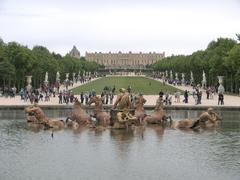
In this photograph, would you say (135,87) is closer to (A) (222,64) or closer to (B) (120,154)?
(A) (222,64)

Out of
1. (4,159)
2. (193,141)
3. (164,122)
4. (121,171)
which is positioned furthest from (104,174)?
(164,122)

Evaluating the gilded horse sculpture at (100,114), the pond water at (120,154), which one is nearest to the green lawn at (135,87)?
the gilded horse sculpture at (100,114)

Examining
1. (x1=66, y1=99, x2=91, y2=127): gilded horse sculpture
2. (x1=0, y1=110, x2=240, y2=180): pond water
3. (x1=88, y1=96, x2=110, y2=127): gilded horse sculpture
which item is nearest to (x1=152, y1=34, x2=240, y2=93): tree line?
(x1=88, y1=96, x2=110, y2=127): gilded horse sculpture

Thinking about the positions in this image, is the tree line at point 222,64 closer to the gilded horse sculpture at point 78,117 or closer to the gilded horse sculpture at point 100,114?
the gilded horse sculpture at point 100,114

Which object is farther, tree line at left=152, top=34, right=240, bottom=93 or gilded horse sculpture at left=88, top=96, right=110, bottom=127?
tree line at left=152, top=34, right=240, bottom=93

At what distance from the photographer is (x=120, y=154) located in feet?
70.5

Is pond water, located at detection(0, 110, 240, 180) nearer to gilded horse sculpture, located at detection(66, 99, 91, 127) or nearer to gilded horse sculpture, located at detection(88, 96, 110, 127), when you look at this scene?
gilded horse sculpture, located at detection(88, 96, 110, 127)

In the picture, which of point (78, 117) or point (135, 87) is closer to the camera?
point (78, 117)

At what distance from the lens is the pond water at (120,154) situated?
18.3m

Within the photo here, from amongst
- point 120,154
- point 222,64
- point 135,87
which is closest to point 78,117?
point 120,154

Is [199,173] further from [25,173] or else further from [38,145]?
[38,145]

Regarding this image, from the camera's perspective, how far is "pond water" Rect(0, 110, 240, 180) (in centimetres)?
1833

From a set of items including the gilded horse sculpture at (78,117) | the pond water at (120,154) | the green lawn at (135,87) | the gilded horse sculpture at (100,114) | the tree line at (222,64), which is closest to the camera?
the pond water at (120,154)

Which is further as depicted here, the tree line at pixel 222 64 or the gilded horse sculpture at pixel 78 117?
the tree line at pixel 222 64
